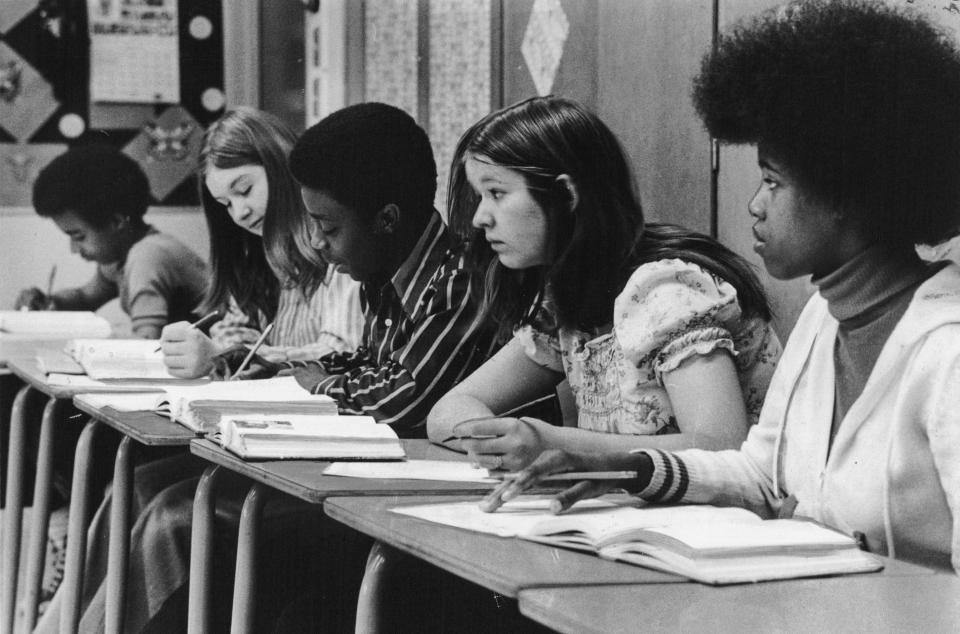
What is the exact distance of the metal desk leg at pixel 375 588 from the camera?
137 centimetres

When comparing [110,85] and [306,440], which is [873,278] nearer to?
[306,440]

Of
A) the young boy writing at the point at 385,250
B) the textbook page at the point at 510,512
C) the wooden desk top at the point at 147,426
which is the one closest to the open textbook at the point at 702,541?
the textbook page at the point at 510,512

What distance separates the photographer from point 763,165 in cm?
160

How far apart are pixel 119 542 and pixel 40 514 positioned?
61 cm

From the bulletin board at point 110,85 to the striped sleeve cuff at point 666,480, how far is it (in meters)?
2.94

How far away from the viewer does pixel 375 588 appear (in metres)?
1.37

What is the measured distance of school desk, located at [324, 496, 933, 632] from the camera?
111cm

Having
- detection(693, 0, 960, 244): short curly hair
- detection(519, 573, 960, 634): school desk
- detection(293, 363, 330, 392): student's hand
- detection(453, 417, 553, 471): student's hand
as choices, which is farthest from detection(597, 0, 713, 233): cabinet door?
detection(519, 573, 960, 634): school desk

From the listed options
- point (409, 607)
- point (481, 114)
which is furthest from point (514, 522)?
point (481, 114)

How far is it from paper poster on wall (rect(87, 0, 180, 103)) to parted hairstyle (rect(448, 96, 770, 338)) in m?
2.24

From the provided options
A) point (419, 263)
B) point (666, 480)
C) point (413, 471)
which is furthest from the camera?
point (419, 263)

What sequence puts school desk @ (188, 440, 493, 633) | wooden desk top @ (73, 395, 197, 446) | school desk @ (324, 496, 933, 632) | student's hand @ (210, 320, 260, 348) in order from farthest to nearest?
student's hand @ (210, 320, 260, 348) < wooden desk top @ (73, 395, 197, 446) < school desk @ (188, 440, 493, 633) < school desk @ (324, 496, 933, 632)

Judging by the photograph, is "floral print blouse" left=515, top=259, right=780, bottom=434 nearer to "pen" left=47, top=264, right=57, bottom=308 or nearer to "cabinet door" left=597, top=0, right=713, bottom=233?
"cabinet door" left=597, top=0, right=713, bottom=233

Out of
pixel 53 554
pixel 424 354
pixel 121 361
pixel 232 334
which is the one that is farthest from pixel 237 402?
pixel 53 554
